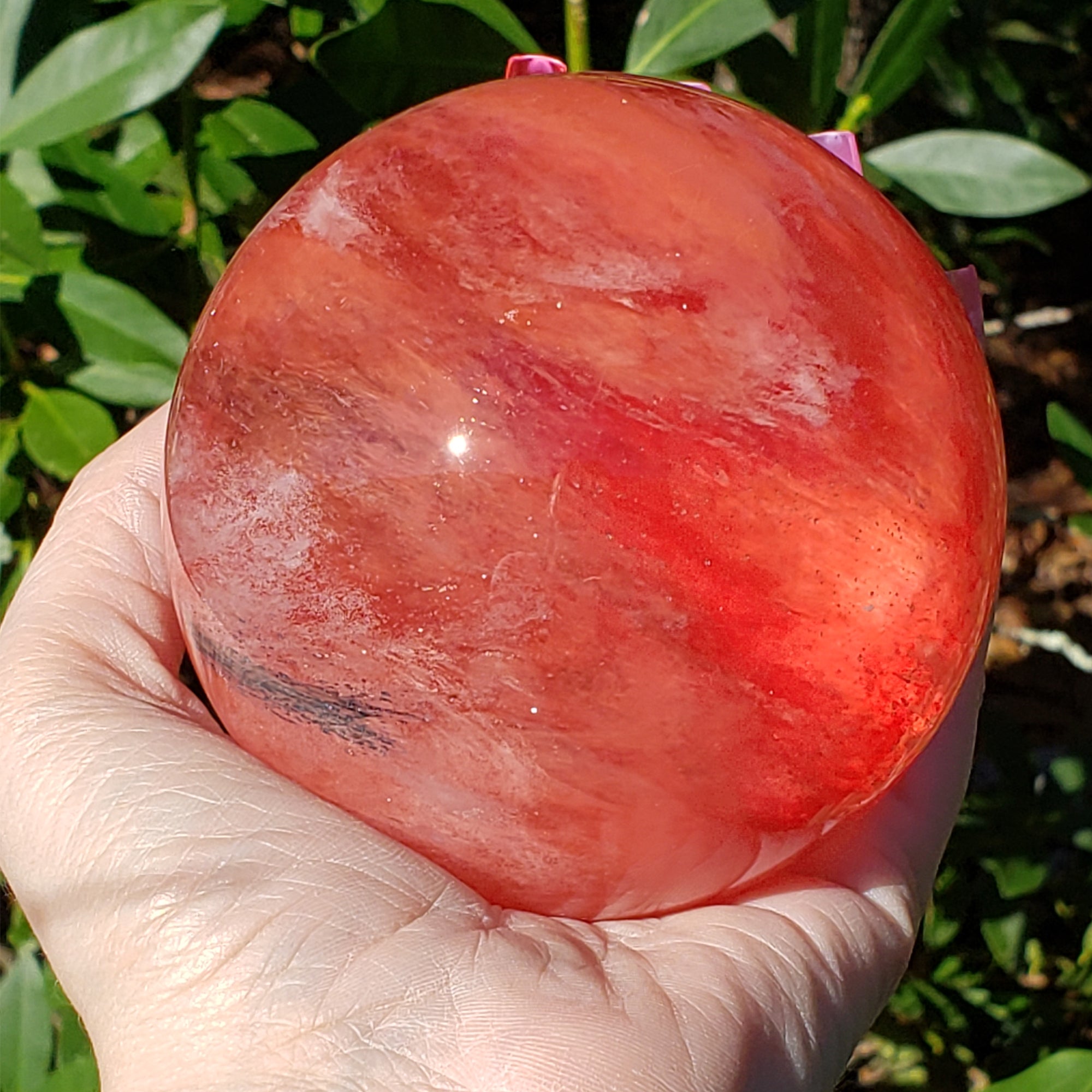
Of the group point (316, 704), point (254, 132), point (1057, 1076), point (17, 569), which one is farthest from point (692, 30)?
point (1057, 1076)

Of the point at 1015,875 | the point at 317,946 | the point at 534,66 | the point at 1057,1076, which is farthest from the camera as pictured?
the point at 1015,875

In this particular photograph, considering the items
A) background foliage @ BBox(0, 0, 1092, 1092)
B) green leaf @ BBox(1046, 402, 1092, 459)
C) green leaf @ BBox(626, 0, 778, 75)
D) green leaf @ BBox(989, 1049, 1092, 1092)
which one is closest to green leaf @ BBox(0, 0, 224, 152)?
background foliage @ BBox(0, 0, 1092, 1092)

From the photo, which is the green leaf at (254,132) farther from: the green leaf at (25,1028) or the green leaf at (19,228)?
the green leaf at (25,1028)

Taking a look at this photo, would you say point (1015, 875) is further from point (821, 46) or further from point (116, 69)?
point (116, 69)

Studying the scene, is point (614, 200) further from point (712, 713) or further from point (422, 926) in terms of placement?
point (422, 926)

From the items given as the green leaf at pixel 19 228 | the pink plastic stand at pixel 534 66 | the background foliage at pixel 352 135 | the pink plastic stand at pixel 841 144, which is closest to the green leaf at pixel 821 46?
the background foliage at pixel 352 135

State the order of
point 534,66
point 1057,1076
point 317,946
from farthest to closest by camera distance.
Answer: point 1057,1076 < point 534,66 < point 317,946

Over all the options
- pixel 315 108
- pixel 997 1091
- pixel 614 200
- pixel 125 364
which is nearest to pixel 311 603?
pixel 614 200

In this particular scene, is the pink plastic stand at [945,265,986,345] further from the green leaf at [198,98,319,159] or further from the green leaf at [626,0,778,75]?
the green leaf at [198,98,319,159]
